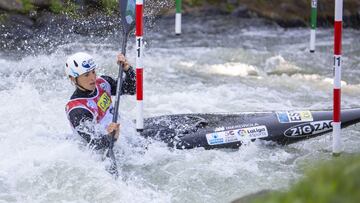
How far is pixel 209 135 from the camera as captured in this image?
5.00 metres

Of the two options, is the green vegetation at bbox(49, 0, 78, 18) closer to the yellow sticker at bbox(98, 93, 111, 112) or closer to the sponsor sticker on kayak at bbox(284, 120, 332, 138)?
the yellow sticker at bbox(98, 93, 111, 112)

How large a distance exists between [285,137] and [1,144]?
261cm

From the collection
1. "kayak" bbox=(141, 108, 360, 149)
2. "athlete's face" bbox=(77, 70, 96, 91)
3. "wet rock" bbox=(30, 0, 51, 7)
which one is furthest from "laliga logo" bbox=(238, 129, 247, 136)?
"wet rock" bbox=(30, 0, 51, 7)

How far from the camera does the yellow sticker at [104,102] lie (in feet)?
15.3

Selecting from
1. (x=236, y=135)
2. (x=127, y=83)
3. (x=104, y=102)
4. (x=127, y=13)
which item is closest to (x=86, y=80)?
(x=104, y=102)

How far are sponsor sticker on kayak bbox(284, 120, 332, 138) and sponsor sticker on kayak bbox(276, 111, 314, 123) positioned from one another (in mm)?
52

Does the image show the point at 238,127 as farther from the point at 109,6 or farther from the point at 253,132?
the point at 109,6

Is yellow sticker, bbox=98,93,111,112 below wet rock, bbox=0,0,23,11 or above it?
below

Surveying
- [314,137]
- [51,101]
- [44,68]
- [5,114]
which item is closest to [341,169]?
[314,137]

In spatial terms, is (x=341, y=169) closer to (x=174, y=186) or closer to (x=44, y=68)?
(x=174, y=186)

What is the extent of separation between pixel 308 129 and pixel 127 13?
1941mm

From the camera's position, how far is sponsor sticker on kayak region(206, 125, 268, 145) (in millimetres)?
5004

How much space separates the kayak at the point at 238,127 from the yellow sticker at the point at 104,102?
1.36 ft

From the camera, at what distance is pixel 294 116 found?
17.1ft
